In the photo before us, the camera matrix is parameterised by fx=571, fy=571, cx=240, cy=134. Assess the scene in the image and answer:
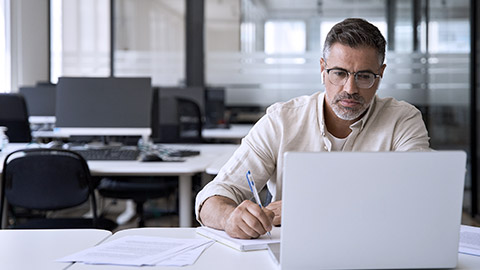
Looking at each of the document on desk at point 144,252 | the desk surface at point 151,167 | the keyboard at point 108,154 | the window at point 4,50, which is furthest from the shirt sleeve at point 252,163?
the window at point 4,50

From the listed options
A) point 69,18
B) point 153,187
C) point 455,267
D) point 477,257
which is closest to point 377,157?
point 455,267

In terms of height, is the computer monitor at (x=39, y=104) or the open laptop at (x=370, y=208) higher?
the computer monitor at (x=39, y=104)

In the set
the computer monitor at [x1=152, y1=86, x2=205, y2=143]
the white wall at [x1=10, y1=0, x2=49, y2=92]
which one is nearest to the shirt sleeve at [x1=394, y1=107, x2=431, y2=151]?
the computer monitor at [x1=152, y1=86, x2=205, y2=143]

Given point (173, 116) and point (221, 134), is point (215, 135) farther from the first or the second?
point (173, 116)

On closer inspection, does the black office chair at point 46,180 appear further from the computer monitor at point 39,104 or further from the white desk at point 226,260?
the computer monitor at point 39,104

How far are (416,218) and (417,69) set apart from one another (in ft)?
19.5

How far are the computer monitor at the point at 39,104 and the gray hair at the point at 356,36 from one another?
13.0 ft

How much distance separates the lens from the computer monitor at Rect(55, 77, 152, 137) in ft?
11.3

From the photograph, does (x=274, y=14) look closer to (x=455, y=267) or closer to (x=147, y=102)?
(x=147, y=102)

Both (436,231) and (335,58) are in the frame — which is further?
(335,58)

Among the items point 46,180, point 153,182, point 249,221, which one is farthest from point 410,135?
point 153,182

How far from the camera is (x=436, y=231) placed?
3.40 ft

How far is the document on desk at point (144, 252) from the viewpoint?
1.23m

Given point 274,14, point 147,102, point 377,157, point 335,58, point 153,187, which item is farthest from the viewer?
point 274,14
